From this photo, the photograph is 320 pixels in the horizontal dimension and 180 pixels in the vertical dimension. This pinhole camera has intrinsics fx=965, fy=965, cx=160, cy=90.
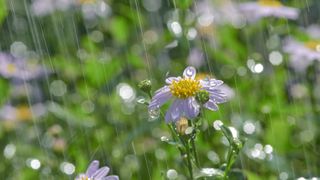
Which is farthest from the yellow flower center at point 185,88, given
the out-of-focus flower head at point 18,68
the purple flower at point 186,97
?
the out-of-focus flower head at point 18,68

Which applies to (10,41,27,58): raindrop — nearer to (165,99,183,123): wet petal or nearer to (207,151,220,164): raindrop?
(207,151,220,164): raindrop

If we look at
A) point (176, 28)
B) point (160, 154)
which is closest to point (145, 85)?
point (160, 154)

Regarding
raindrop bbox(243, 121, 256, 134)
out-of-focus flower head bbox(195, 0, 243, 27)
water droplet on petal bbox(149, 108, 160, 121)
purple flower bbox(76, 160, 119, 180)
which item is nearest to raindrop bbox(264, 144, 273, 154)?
raindrop bbox(243, 121, 256, 134)

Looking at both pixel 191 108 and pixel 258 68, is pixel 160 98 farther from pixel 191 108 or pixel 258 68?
pixel 258 68

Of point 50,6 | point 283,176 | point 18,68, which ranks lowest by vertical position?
point 283,176

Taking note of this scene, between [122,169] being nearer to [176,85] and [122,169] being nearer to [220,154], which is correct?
[220,154]

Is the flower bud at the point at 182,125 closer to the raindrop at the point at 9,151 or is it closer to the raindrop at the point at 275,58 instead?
the raindrop at the point at 9,151

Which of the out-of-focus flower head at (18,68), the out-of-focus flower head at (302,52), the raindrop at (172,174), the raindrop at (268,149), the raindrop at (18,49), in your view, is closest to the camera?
the raindrop at (172,174)
